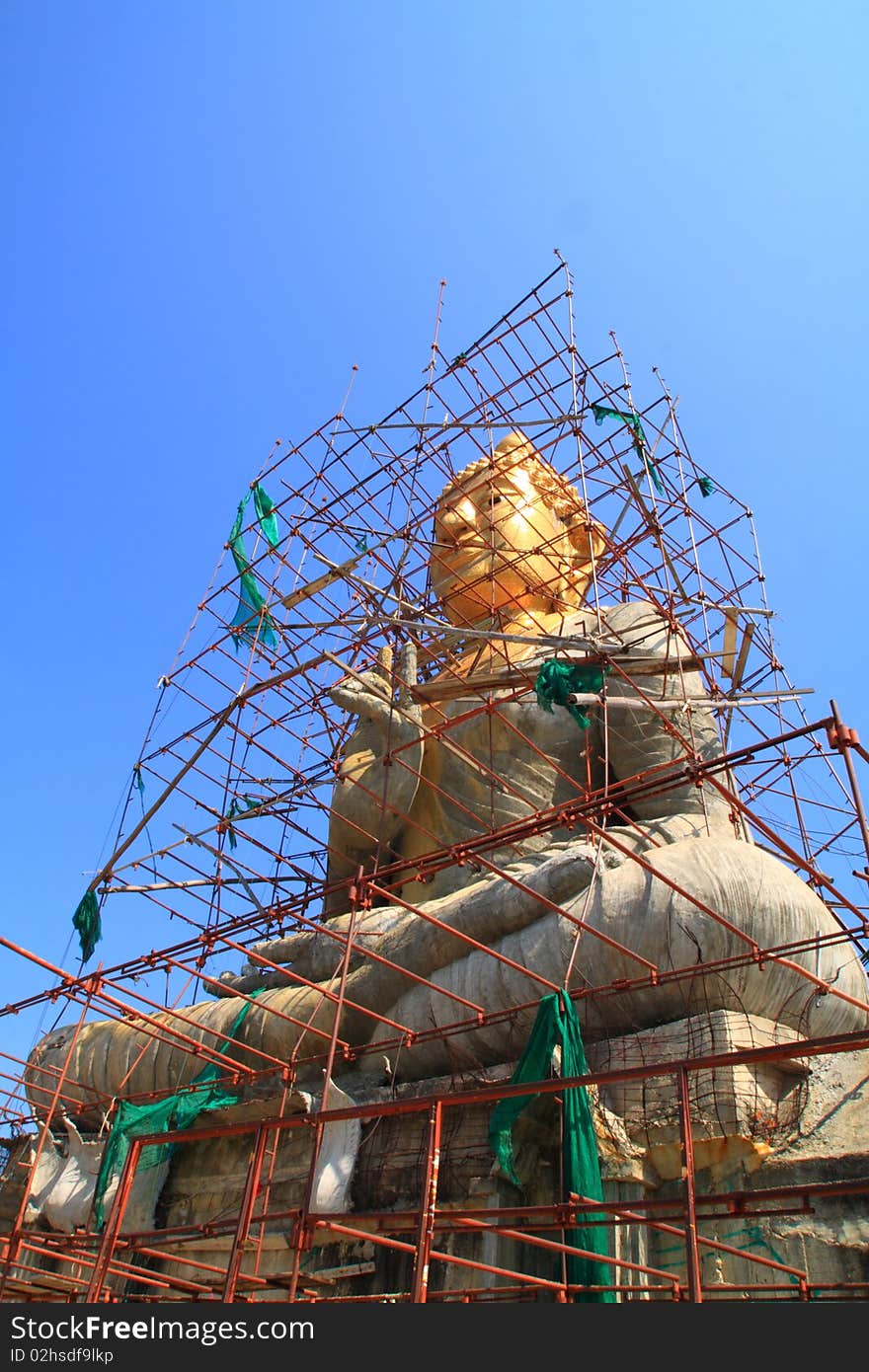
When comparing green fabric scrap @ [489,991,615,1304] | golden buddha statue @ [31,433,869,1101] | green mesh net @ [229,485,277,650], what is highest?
green mesh net @ [229,485,277,650]

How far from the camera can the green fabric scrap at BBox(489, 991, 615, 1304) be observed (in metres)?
4.63

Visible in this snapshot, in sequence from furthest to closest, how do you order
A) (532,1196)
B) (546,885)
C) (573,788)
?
1. (573,788)
2. (546,885)
3. (532,1196)

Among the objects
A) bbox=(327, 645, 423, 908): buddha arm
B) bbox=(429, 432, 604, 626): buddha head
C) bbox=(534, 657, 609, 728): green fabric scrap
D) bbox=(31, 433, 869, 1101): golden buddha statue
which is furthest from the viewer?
bbox=(429, 432, 604, 626): buddha head

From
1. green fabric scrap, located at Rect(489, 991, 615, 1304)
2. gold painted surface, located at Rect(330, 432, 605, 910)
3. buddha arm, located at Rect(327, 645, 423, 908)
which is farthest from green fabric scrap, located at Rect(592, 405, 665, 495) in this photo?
green fabric scrap, located at Rect(489, 991, 615, 1304)

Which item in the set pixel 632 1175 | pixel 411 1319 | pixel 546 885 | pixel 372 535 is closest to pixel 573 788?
pixel 546 885

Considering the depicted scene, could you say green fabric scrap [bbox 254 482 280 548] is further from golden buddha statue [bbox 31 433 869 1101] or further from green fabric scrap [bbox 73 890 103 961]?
green fabric scrap [bbox 73 890 103 961]

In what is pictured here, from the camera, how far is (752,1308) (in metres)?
2.72

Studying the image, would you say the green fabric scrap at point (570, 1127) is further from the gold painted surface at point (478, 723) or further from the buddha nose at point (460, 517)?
the buddha nose at point (460, 517)

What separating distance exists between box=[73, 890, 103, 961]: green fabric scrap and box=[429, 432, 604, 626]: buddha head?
452cm

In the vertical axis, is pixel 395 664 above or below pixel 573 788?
above

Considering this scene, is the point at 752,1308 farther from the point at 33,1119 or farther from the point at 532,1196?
the point at 33,1119

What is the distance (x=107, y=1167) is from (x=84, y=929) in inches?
110

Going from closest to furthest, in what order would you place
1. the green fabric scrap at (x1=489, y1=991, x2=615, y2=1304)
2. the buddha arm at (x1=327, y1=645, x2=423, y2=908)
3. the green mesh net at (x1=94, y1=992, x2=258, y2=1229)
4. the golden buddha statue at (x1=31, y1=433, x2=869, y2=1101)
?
1. the green fabric scrap at (x1=489, y1=991, x2=615, y2=1304)
2. the golden buddha statue at (x1=31, y1=433, x2=869, y2=1101)
3. the green mesh net at (x1=94, y1=992, x2=258, y2=1229)
4. the buddha arm at (x1=327, y1=645, x2=423, y2=908)

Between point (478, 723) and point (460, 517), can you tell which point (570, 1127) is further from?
point (460, 517)
